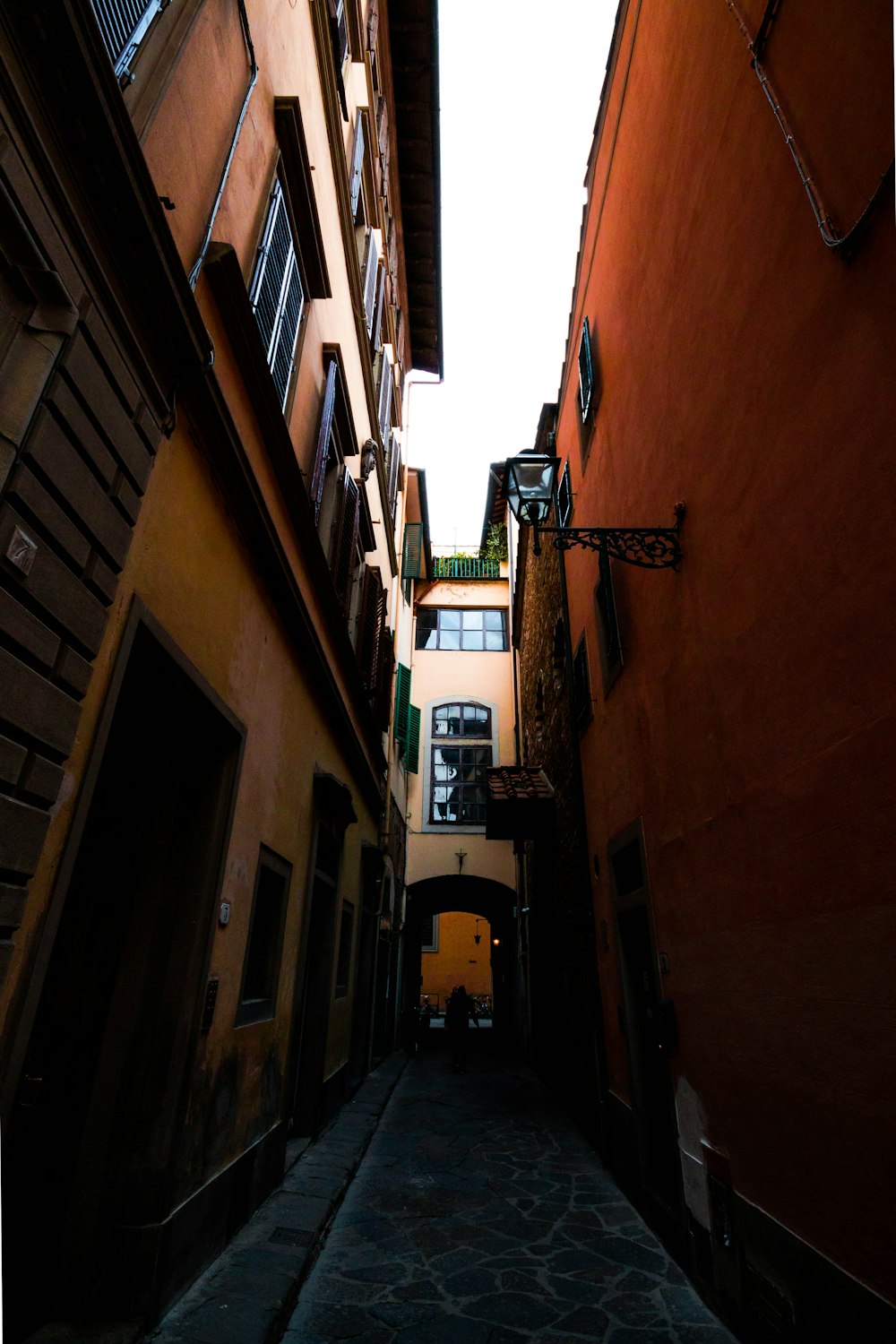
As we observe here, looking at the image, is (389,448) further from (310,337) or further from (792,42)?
(792,42)

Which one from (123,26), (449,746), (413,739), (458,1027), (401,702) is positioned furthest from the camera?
(449,746)

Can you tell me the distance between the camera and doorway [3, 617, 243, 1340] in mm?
3270

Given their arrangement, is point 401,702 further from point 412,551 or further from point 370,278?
point 370,278

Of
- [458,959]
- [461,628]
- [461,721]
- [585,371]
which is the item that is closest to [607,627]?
[585,371]

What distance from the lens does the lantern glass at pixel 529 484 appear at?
5.98 m

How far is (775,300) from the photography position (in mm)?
3109

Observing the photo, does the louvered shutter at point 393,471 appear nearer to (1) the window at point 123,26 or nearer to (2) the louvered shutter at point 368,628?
(2) the louvered shutter at point 368,628

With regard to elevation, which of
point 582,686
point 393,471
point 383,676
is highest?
point 393,471

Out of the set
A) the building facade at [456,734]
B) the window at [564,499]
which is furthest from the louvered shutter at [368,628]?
the building facade at [456,734]

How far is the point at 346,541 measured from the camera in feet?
24.9

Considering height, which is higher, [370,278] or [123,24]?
[370,278]

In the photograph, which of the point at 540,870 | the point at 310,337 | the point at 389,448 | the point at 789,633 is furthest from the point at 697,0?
the point at 540,870

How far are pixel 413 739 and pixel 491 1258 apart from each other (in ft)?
43.0

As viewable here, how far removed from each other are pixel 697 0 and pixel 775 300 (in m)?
2.79
